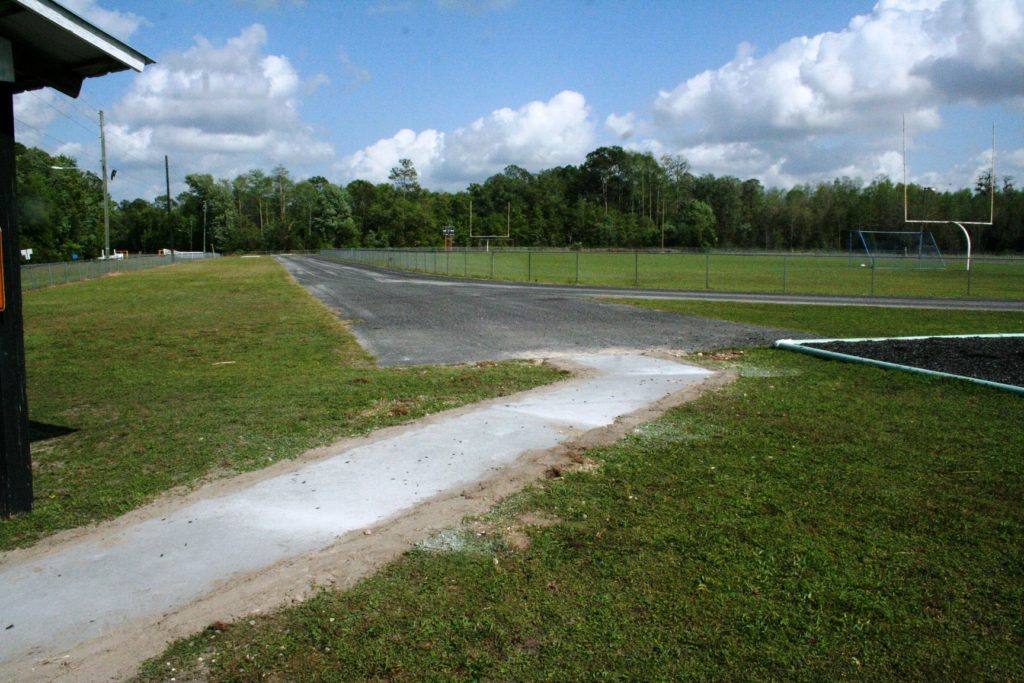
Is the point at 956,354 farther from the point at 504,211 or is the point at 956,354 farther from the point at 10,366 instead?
the point at 504,211

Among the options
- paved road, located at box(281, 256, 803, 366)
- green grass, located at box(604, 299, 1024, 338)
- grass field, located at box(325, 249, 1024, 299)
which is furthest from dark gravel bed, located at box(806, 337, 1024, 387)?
grass field, located at box(325, 249, 1024, 299)

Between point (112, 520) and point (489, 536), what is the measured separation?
91.9 inches

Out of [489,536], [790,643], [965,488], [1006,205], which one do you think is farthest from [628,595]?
[1006,205]

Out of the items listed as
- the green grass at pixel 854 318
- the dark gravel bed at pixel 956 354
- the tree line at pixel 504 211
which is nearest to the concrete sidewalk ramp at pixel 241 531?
the dark gravel bed at pixel 956 354

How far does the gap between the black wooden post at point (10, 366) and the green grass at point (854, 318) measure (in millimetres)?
13307

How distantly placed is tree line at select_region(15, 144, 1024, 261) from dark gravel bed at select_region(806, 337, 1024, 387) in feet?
273

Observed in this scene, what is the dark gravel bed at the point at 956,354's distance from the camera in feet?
30.8

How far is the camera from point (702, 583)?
3.68 m

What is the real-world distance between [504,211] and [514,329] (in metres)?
118

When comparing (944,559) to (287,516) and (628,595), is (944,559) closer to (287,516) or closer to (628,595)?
(628,595)

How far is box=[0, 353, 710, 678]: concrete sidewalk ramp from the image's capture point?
3432 mm

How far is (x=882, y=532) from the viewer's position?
432 centimetres

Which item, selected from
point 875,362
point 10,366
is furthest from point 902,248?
point 10,366

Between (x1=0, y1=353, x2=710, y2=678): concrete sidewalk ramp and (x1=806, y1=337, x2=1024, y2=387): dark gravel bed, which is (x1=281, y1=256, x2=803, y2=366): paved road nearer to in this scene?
(x1=806, y1=337, x2=1024, y2=387): dark gravel bed
